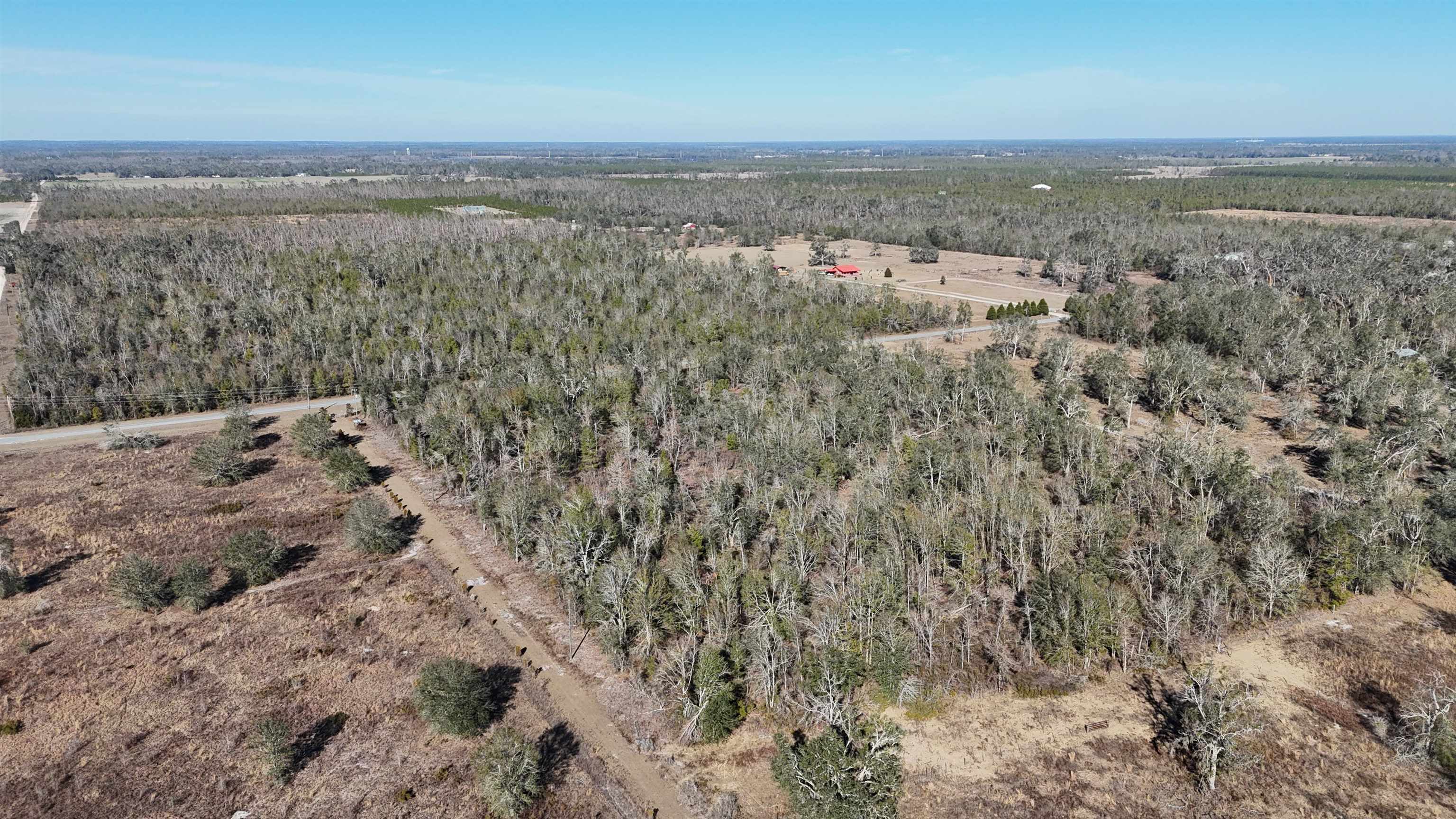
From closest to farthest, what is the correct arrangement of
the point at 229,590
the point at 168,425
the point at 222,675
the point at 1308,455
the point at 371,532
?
the point at 222,675 → the point at 229,590 → the point at 371,532 → the point at 1308,455 → the point at 168,425

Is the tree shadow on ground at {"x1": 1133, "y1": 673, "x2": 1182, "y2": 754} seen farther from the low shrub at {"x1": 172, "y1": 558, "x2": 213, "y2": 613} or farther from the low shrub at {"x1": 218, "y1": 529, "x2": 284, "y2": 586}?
the low shrub at {"x1": 172, "y1": 558, "x2": 213, "y2": 613}

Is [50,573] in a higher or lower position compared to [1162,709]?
higher

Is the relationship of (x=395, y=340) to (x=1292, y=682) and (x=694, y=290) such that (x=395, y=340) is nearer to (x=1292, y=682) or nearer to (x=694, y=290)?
(x=694, y=290)

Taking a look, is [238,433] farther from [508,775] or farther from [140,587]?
[508,775]

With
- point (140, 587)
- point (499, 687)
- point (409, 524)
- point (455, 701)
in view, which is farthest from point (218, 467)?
point (455, 701)

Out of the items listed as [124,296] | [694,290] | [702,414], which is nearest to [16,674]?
[702,414]

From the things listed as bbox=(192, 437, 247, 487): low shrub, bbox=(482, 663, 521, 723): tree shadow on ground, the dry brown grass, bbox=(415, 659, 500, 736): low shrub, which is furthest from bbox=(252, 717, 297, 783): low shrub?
bbox=(192, 437, 247, 487): low shrub
